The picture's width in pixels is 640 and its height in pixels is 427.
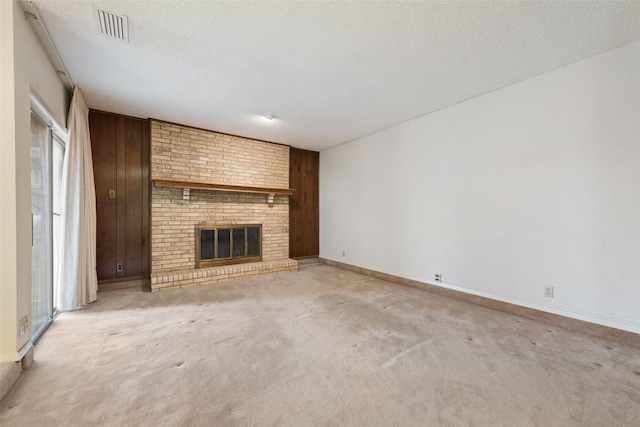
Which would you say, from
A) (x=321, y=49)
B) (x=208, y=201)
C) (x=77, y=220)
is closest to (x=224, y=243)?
(x=208, y=201)

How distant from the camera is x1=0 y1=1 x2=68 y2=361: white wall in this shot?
1767mm

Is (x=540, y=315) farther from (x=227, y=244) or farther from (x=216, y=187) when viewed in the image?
(x=216, y=187)

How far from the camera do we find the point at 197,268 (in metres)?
4.48

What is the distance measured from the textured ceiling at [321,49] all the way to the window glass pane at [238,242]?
2.22m

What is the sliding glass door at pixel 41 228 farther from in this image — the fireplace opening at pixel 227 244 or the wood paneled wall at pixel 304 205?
the wood paneled wall at pixel 304 205

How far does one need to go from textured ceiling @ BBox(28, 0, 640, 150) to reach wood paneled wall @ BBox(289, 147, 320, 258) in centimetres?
234

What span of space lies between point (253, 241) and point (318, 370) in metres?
3.60

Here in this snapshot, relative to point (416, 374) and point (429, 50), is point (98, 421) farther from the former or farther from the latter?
point (429, 50)

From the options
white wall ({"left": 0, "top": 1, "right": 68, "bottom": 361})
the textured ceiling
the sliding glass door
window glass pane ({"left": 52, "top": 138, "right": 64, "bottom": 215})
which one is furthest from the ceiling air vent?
window glass pane ({"left": 52, "top": 138, "right": 64, "bottom": 215})

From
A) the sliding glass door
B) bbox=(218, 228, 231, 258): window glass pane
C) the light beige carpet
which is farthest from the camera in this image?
bbox=(218, 228, 231, 258): window glass pane

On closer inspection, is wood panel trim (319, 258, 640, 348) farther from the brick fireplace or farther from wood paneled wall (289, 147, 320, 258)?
the brick fireplace

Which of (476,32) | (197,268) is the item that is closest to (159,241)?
(197,268)

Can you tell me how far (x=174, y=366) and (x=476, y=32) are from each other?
11.6 ft

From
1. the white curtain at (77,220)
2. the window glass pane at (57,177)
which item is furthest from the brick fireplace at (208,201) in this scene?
the window glass pane at (57,177)
